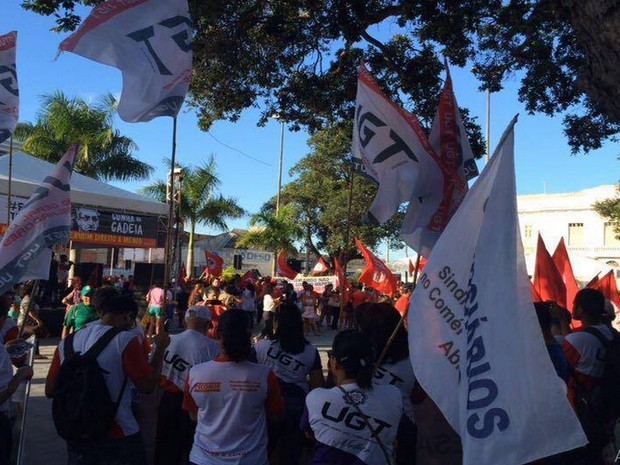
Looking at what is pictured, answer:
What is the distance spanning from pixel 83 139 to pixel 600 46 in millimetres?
22832

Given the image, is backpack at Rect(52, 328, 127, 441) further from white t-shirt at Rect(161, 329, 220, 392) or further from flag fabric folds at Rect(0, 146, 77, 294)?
flag fabric folds at Rect(0, 146, 77, 294)

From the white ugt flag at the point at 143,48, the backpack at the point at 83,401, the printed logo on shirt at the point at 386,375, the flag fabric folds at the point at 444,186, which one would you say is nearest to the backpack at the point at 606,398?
the printed logo on shirt at the point at 386,375

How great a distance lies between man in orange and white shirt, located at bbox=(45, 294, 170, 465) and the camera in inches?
148

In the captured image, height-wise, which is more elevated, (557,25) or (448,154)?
(557,25)

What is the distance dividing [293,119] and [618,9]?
794 centimetres

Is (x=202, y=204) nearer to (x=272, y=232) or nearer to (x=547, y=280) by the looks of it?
(x=272, y=232)

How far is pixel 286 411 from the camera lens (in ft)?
15.7

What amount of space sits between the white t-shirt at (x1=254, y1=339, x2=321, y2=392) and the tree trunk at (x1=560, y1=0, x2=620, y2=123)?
8.42 feet

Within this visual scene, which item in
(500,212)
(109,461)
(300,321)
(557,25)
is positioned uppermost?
(557,25)

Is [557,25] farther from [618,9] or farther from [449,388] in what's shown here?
[449,388]

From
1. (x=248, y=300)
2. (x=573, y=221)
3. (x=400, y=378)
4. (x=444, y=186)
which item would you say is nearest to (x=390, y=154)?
(x=444, y=186)

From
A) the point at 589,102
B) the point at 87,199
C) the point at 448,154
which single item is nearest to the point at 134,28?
the point at 448,154

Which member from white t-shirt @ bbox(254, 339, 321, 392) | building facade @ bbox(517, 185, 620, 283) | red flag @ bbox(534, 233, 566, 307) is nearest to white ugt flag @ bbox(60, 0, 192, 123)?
white t-shirt @ bbox(254, 339, 321, 392)

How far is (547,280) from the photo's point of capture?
30.7ft
